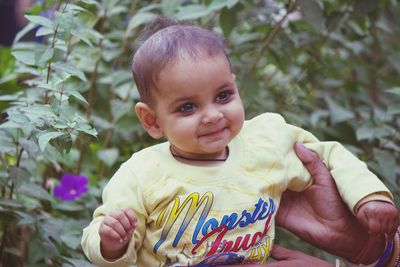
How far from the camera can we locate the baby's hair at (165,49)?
1624mm

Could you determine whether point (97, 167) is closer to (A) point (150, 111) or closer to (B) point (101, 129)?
(B) point (101, 129)

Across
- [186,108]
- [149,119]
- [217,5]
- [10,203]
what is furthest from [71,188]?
[186,108]

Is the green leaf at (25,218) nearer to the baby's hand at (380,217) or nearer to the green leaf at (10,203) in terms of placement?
the green leaf at (10,203)

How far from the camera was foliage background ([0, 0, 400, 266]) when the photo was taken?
2037mm

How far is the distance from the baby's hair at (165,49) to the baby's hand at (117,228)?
0.28m

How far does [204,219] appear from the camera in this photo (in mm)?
1648

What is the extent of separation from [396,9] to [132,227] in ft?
5.62

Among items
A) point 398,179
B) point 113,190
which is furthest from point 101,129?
point 113,190

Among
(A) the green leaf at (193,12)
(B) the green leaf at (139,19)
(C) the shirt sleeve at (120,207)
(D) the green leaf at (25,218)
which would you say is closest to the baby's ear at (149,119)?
(C) the shirt sleeve at (120,207)

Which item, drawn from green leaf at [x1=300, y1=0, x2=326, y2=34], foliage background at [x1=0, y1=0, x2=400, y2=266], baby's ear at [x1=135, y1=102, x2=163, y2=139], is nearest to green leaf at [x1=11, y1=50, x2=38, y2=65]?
foliage background at [x1=0, y1=0, x2=400, y2=266]

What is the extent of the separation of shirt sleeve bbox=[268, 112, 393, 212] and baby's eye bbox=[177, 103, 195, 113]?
0.28 meters

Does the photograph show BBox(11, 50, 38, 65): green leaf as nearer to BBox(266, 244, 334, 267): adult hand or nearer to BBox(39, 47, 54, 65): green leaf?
BBox(39, 47, 54, 65): green leaf

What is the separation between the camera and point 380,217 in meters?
1.65

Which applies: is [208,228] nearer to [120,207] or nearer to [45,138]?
[120,207]
